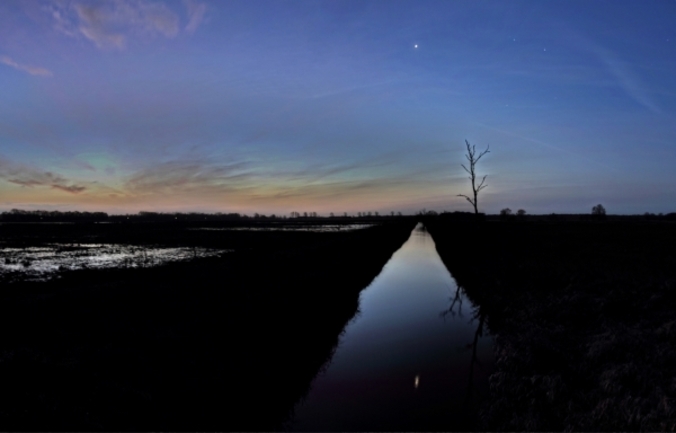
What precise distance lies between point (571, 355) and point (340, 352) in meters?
7.34

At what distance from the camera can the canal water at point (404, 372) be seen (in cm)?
918

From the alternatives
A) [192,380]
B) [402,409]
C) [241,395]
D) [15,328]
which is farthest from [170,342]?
[402,409]

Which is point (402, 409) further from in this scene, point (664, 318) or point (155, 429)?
point (664, 318)

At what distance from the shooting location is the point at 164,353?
10.9 meters

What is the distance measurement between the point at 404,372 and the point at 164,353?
24.1 ft

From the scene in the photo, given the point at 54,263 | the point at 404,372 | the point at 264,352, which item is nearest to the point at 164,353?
the point at 264,352

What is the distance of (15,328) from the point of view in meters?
11.6

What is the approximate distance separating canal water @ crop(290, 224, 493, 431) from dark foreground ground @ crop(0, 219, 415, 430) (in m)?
0.79

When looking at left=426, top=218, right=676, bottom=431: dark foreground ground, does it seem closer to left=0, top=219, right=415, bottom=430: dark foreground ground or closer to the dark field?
the dark field

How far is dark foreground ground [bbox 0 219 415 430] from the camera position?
798 centimetres

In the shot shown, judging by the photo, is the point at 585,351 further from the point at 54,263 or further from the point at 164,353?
the point at 54,263

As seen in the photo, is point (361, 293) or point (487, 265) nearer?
point (361, 293)

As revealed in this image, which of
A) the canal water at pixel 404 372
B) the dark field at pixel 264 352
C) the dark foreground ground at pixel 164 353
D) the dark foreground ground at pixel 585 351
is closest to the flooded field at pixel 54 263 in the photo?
the dark foreground ground at pixel 164 353

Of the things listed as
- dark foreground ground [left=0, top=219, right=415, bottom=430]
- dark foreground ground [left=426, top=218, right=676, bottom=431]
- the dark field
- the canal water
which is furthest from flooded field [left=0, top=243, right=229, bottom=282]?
dark foreground ground [left=426, top=218, right=676, bottom=431]
